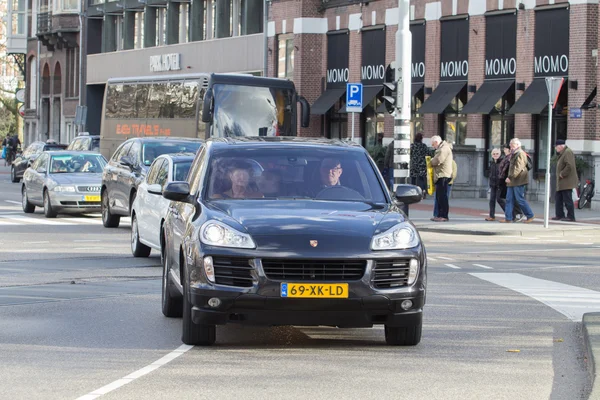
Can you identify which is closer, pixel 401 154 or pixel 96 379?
pixel 96 379

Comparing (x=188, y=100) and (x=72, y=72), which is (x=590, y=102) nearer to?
(x=188, y=100)

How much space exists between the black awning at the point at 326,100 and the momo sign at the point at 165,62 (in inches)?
582

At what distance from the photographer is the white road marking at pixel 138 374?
310 inches

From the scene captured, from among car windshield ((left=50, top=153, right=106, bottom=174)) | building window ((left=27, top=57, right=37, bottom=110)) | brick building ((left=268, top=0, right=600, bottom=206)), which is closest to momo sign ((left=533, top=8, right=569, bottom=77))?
brick building ((left=268, top=0, right=600, bottom=206))

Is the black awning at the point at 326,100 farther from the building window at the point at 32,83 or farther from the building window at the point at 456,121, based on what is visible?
the building window at the point at 32,83

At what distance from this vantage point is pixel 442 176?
2702 centimetres

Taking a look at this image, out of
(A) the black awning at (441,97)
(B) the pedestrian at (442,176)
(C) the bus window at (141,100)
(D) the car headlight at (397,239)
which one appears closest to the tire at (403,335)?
(D) the car headlight at (397,239)

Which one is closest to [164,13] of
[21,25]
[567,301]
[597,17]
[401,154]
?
[21,25]

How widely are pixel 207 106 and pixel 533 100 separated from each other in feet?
29.6

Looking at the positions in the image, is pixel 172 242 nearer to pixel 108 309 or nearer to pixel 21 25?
pixel 108 309

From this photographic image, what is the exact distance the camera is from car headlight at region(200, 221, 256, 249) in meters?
9.45

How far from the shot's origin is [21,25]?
3445 inches

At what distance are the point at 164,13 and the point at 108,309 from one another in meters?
53.5

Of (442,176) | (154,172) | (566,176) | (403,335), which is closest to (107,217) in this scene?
(154,172)
